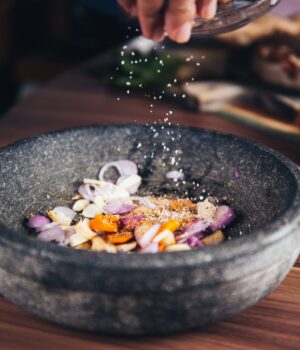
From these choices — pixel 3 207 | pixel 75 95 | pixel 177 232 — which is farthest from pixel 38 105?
pixel 177 232

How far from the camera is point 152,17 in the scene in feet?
2.87

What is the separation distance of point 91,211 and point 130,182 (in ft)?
0.38

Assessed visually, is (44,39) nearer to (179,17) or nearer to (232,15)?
(232,15)

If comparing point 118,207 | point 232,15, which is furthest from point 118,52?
point 118,207

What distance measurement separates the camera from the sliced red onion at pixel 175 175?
1134 millimetres

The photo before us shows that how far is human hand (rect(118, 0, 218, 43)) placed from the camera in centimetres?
83

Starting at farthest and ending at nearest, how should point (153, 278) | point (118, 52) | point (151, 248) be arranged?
1. point (118, 52)
2. point (151, 248)
3. point (153, 278)

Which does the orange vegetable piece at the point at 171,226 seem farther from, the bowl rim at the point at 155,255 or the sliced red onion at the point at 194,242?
the bowl rim at the point at 155,255

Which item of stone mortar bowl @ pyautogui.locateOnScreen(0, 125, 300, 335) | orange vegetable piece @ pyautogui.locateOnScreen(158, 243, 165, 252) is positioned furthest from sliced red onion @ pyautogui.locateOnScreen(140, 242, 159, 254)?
stone mortar bowl @ pyautogui.locateOnScreen(0, 125, 300, 335)

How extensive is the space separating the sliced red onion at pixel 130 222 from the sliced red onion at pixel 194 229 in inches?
2.9

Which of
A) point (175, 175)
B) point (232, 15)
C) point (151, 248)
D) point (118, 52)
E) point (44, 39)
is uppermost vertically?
point (232, 15)

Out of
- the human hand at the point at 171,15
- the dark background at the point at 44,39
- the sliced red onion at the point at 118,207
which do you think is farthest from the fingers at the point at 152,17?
the dark background at the point at 44,39

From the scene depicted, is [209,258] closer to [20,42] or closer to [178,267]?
[178,267]

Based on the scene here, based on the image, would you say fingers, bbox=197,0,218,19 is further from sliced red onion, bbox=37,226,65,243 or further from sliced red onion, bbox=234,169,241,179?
sliced red onion, bbox=37,226,65,243
